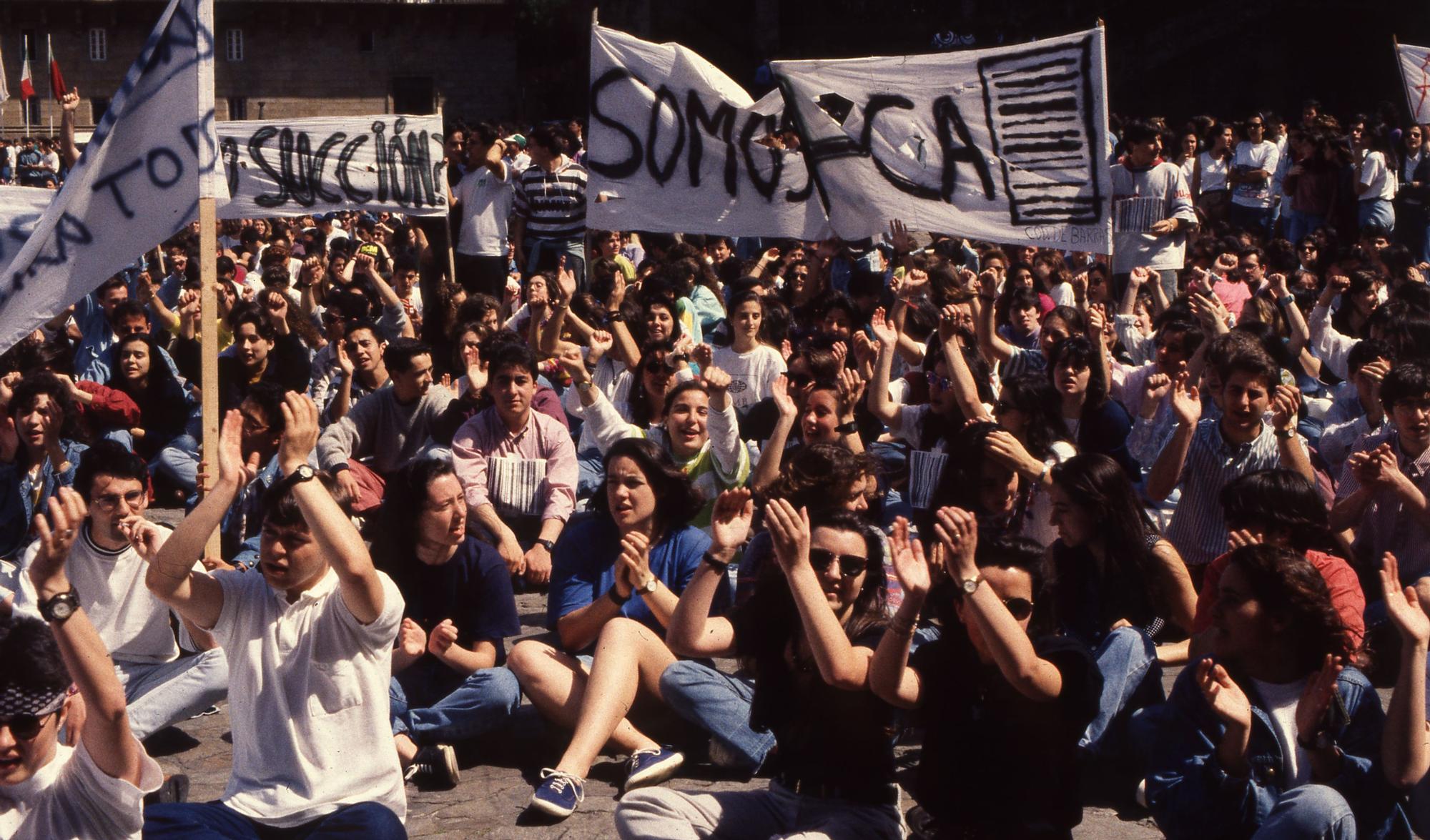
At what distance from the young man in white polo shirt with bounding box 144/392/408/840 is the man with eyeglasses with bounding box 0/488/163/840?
546mm

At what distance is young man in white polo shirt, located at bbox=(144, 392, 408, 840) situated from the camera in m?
4.12

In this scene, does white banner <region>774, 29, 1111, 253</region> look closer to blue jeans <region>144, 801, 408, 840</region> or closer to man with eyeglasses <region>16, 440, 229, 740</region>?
man with eyeglasses <region>16, 440, 229, 740</region>

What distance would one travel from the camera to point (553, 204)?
42.1ft

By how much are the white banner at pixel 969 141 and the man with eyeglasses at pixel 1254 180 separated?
9089 mm

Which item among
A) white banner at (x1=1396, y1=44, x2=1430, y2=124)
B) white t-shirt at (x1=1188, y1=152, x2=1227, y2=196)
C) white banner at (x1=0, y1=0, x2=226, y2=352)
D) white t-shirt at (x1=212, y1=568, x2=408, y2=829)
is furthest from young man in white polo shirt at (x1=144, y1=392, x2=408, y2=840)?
white t-shirt at (x1=1188, y1=152, x2=1227, y2=196)

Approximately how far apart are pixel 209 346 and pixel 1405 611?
3565mm

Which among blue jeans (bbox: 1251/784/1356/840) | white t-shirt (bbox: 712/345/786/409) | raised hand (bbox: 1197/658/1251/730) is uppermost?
raised hand (bbox: 1197/658/1251/730)

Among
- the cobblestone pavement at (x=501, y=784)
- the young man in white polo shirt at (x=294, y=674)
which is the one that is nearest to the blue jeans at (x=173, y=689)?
the cobblestone pavement at (x=501, y=784)

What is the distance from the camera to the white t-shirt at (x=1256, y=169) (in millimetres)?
17000

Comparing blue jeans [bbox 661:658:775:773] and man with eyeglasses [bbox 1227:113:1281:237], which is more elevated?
man with eyeglasses [bbox 1227:113:1281:237]

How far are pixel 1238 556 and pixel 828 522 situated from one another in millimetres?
1079

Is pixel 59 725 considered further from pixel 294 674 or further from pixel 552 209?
pixel 552 209

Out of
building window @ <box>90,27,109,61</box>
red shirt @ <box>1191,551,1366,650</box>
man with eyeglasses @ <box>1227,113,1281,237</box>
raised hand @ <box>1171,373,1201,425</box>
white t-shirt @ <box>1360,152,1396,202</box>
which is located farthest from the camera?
building window @ <box>90,27,109,61</box>

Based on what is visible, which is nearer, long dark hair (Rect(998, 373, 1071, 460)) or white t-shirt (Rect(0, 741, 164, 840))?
white t-shirt (Rect(0, 741, 164, 840))
